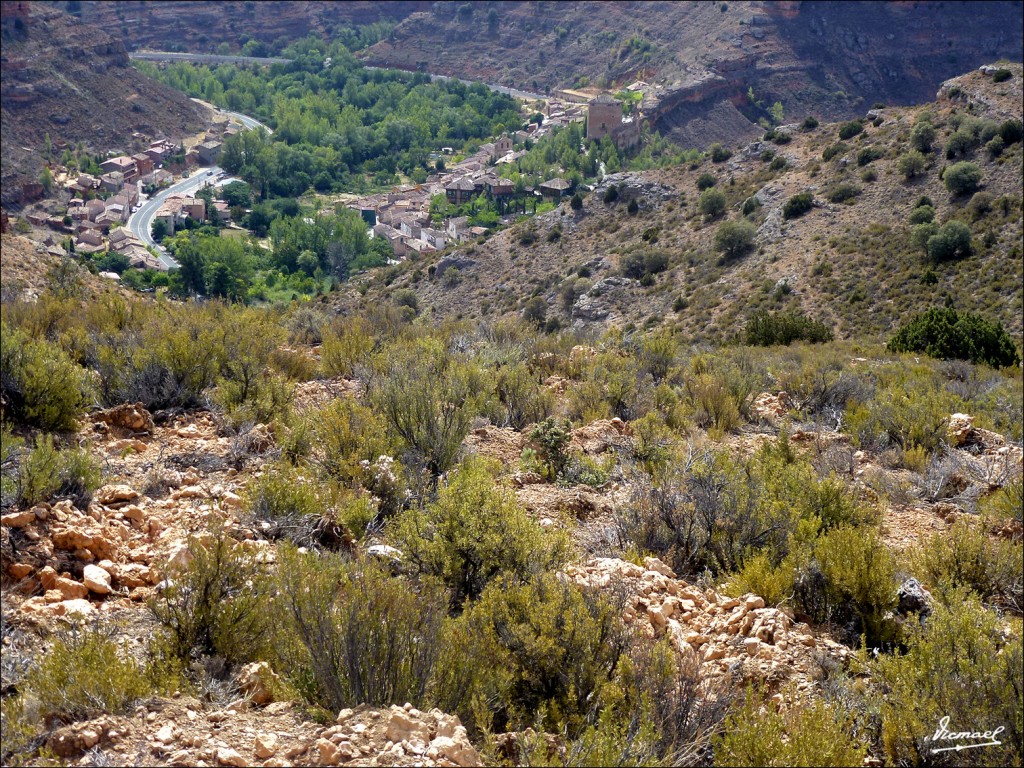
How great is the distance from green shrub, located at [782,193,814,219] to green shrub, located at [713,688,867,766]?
92.7 ft

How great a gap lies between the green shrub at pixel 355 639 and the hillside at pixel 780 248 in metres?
20.5

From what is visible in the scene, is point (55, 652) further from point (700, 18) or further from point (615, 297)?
point (700, 18)

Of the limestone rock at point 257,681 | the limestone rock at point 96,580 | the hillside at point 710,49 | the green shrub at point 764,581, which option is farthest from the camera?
the hillside at point 710,49

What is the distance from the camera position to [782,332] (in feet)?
62.3

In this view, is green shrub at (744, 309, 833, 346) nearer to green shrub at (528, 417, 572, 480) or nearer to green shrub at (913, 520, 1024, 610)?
green shrub at (528, 417, 572, 480)

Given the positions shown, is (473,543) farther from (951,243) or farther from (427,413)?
(951,243)

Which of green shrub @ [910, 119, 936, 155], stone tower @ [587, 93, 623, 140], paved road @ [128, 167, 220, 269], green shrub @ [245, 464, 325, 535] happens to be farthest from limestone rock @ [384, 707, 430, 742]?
stone tower @ [587, 93, 623, 140]

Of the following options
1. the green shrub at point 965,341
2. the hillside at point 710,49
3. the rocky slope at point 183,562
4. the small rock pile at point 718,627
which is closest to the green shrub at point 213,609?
the rocky slope at point 183,562

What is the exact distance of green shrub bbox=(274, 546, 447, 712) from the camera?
3.51 m

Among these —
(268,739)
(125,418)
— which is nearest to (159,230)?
(125,418)

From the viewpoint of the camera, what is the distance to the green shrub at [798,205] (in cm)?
2941

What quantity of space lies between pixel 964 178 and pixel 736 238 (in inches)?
275

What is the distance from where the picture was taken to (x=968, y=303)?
22.0 metres

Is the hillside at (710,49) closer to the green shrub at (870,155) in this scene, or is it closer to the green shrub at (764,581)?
the green shrub at (870,155)
